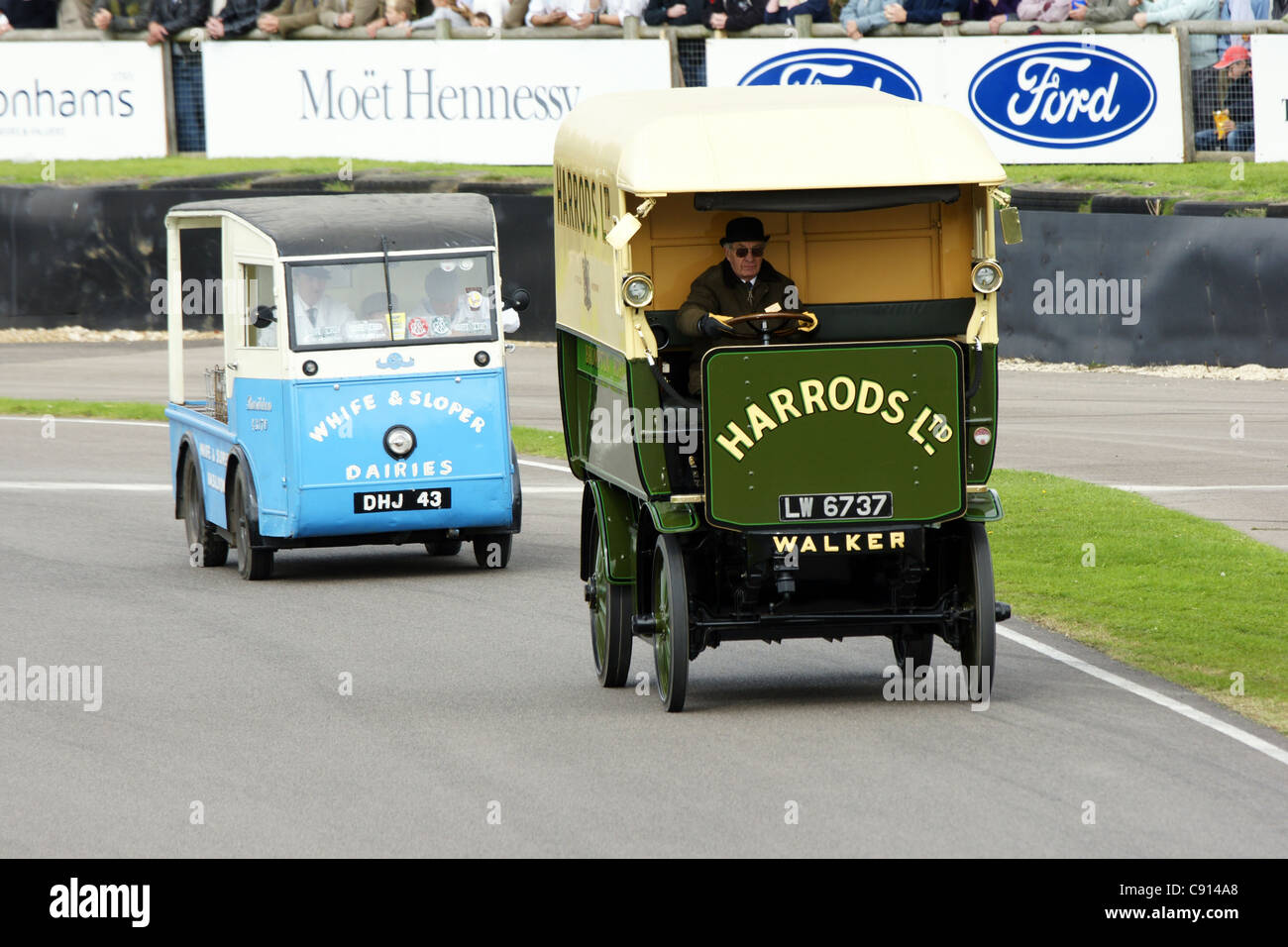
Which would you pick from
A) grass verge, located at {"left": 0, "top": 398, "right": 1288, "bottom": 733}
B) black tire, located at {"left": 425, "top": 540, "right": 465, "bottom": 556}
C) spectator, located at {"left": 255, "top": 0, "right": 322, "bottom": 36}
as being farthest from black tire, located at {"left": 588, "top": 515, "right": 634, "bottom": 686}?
spectator, located at {"left": 255, "top": 0, "right": 322, "bottom": 36}

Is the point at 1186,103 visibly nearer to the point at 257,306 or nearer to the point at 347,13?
the point at 347,13

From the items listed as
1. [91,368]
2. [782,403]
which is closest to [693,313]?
[782,403]

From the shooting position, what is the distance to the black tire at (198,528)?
54.5ft

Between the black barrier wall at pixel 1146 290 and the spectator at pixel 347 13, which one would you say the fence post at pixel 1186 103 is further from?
the spectator at pixel 347 13

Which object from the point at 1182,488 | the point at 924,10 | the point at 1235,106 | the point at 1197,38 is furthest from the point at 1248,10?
the point at 1182,488

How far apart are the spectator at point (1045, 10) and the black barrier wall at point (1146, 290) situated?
3.70 m

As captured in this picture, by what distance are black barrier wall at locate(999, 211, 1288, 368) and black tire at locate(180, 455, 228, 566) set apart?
37.3 feet

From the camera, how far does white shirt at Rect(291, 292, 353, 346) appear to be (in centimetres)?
1537

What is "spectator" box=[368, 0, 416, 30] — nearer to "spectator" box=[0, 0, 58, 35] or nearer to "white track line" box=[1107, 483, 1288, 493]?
"spectator" box=[0, 0, 58, 35]

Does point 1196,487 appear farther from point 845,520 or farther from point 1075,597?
point 845,520

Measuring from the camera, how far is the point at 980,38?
1096 inches

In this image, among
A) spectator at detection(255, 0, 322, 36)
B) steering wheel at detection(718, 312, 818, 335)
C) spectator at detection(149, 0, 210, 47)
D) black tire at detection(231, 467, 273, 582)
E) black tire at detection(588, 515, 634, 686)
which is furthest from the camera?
spectator at detection(149, 0, 210, 47)

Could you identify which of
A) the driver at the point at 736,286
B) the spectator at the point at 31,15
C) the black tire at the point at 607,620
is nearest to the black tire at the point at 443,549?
A: the black tire at the point at 607,620
